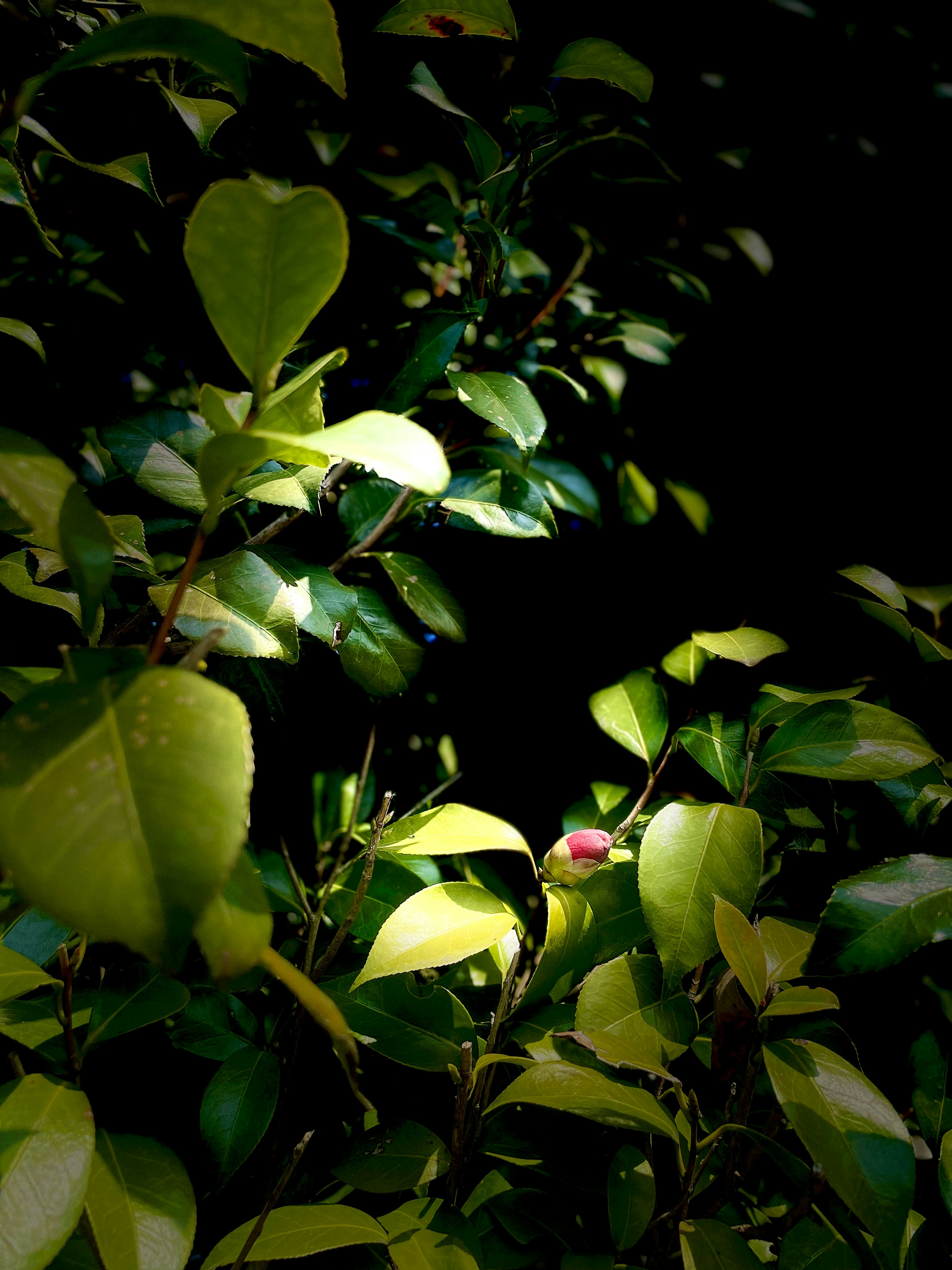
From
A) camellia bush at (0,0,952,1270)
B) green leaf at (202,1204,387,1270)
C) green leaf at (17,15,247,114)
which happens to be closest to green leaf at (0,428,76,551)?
camellia bush at (0,0,952,1270)

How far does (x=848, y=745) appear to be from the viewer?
0.57 meters

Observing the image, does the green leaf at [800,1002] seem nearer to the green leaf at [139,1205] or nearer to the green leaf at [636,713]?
the green leaf at [636,713]

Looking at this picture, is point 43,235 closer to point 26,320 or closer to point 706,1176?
point 26,320

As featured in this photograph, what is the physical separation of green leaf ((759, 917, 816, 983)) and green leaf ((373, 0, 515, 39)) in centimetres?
81

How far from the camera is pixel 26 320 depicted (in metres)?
0.75

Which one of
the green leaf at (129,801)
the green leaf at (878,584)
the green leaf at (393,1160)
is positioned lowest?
the green leaf at (393,1160)

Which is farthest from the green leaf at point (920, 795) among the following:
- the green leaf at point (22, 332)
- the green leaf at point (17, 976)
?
the green leaf at point (22, 332)

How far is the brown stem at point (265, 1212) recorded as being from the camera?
39 cm

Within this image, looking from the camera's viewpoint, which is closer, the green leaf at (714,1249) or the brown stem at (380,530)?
the green leaf at (714,1249)

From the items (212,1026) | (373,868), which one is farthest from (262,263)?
(212,1026)

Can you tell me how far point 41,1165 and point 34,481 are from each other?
39 centimetres

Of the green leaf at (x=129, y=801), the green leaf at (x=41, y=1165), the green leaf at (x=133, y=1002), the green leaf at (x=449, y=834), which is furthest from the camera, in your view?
the green leaf at (x=449, y=834)

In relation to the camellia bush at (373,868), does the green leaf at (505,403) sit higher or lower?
higher

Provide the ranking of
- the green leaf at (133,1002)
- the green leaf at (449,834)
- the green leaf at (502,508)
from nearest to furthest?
1. the green leaf at (133,1002)
2. the green leaf at (449,834)
3. the green leaf at (502,508)
